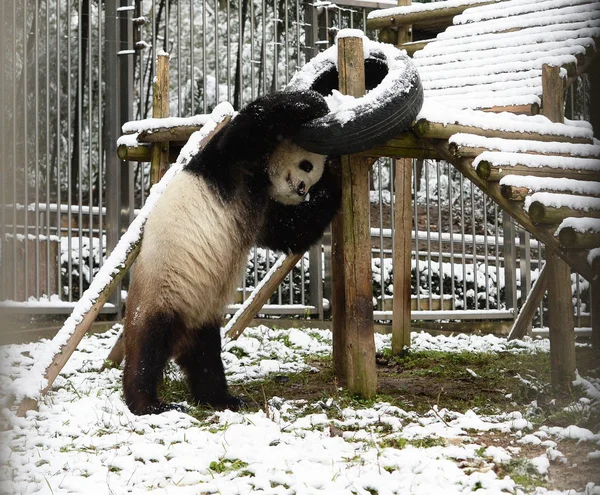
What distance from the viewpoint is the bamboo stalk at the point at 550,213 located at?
4.39 m

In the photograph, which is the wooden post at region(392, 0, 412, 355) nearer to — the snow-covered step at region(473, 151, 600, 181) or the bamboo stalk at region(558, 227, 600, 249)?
the snow-covered step at region(473, 151, 600, 181)

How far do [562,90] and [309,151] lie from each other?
2.21 m

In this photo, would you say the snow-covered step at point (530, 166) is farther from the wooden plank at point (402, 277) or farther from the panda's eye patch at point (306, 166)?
the wooden plank at point (402, 277)

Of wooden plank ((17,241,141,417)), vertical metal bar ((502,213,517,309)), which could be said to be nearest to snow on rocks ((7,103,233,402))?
wooden plank ((17,241,141,417))

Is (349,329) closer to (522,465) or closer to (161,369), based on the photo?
(161,369)

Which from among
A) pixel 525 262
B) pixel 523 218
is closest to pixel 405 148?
pixel 523 218

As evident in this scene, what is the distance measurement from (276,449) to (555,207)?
7.17 feet

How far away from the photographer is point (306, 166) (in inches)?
206

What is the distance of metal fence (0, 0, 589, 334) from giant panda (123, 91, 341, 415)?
9.51ft

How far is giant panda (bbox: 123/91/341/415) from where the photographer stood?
475 cm

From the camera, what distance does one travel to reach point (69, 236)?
323 inches

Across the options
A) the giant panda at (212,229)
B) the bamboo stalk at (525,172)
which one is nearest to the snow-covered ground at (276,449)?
the giant panda at (212,229)

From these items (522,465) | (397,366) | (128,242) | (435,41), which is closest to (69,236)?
(128,242)

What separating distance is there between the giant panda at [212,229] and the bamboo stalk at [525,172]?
111 centimetres
